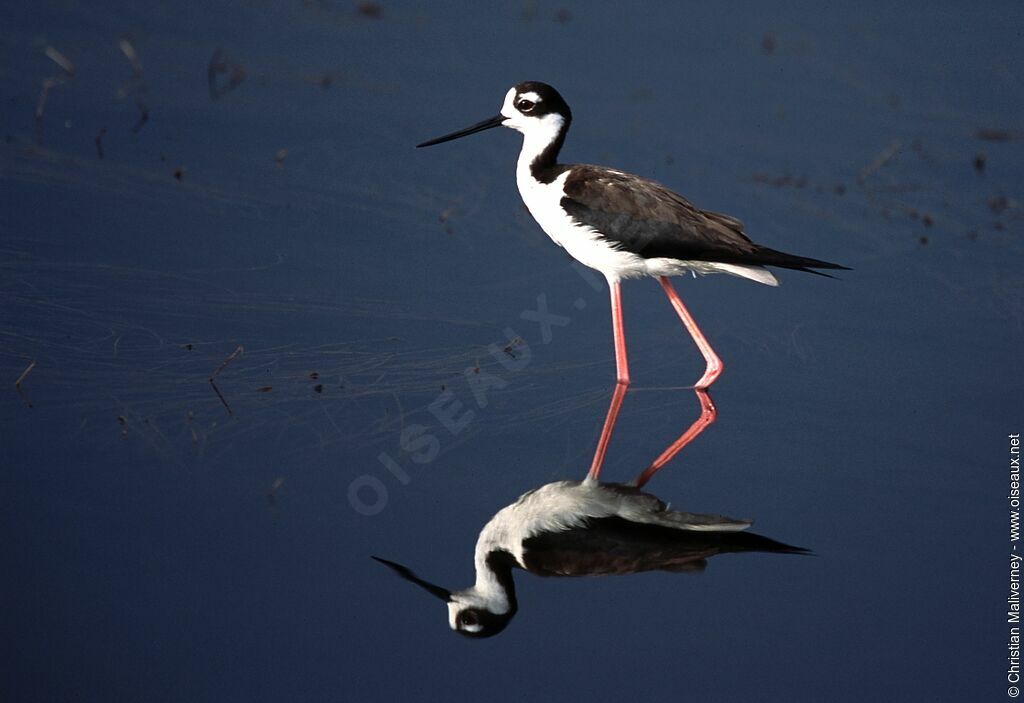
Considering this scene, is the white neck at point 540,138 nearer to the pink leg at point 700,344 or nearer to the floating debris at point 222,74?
the pink leg at point 700,344

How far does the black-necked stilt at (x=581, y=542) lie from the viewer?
436cm

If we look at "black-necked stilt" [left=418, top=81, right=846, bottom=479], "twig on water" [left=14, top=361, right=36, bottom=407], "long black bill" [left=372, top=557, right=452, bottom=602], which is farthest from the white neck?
"long black bill" [left=372, top=557, right=452, bottom=602]

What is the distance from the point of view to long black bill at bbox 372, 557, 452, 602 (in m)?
4.30

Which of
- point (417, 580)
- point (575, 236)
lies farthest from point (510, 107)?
point (417, 580)

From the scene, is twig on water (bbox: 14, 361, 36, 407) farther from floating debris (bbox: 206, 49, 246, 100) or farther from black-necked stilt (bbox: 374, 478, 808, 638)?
floating debris (bbox: 206, 49, 246, 100)

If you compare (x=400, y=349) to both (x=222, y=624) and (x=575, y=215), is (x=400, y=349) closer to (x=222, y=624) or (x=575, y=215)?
(x=575, y=215)

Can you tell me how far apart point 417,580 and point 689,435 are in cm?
159

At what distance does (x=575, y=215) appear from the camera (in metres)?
6.01

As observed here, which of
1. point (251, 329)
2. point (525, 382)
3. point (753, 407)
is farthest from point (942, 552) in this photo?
point (251, 329)

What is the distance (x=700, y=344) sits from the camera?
6.20 m

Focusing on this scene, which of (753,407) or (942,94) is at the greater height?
(942,94)

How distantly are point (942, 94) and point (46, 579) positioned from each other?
7.65m

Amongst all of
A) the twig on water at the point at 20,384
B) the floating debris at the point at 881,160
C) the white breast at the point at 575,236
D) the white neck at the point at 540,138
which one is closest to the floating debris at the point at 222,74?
the white neck at the point at 540,138

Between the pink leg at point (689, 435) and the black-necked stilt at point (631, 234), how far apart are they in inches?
5.7
